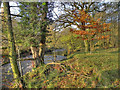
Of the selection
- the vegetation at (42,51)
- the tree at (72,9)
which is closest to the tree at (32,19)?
the vegetation at (42,51)

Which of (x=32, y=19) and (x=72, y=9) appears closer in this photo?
(x=32, y=19)

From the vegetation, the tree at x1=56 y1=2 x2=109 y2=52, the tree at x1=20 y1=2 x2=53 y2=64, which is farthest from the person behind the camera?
the tree at x1=56 y1=2 x2=109 y2=52

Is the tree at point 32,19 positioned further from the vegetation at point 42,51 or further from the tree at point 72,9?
the tree at point 72,9

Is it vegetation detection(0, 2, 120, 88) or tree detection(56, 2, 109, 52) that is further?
tree detection(56, 2, 109, 52)

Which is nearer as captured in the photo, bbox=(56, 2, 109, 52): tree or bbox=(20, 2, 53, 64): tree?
bbox=(20, 2, 53, 64): tree

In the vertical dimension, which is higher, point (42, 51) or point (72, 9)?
point (72, 9)

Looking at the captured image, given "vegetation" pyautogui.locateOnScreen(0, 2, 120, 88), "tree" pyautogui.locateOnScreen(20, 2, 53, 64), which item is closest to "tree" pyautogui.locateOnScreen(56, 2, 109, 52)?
"vegetation" pyautogui.locateOnScreen(0, 2, 120, 88)

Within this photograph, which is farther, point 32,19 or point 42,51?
point 42,51

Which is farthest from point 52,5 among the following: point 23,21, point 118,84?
point 118,84

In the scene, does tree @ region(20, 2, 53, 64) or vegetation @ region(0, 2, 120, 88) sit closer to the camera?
vegetation @ region(0, 2, 120, 88)

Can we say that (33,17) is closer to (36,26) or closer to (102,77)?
(36,26)

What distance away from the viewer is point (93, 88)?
7.92 ft

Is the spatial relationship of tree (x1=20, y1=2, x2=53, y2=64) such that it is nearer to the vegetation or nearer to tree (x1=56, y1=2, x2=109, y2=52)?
the vegetation

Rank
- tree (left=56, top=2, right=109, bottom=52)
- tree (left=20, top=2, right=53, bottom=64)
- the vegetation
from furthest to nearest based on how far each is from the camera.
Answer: tree (left=56, top=2, right=109, bottom=52), tree (left=20, top=2, right=53, bottom=64), the vegetation
